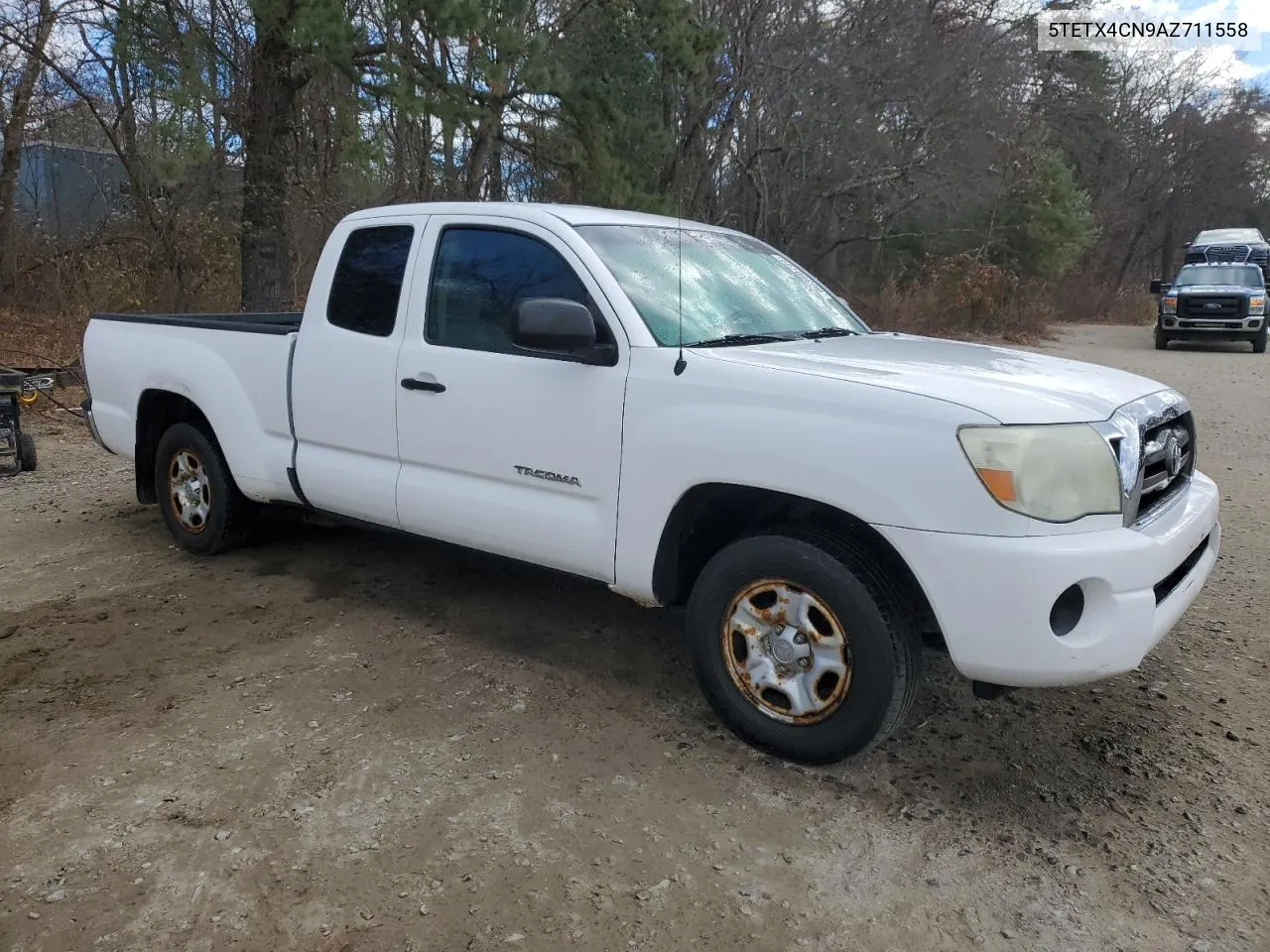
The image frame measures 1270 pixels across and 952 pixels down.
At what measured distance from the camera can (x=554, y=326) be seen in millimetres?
3447

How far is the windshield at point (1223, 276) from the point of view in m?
22.1

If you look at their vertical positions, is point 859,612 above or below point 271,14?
below

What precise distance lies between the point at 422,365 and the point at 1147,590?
2833 mm

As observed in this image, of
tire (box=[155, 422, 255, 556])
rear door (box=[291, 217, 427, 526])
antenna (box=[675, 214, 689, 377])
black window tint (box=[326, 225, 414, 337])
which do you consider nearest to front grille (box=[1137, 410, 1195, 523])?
antenna (box=[675, 214, 689, 377])

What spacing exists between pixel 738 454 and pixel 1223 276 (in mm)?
23522

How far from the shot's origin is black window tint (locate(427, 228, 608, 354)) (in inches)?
155

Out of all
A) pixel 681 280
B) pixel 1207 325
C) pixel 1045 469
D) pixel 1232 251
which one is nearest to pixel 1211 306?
pixel 1207 325

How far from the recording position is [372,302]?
4.54m

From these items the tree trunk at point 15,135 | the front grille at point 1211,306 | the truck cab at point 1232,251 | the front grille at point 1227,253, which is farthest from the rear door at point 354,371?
→ the front grille at point 1227,253

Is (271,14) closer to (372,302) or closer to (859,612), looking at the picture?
(372,302)

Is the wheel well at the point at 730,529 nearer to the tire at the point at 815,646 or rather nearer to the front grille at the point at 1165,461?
the tire at the point at 815,646

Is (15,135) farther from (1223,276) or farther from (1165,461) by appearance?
(1223,276)

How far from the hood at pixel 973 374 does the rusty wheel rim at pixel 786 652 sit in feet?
2.42

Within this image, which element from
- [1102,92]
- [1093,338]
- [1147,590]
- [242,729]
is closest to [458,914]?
[242,729]
